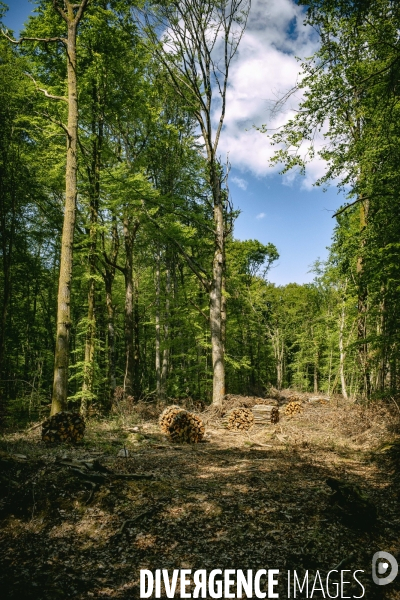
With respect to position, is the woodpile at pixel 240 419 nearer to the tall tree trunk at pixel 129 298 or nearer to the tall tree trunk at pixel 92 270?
the tall tree trunk at pixel 92 270

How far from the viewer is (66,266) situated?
8742mm

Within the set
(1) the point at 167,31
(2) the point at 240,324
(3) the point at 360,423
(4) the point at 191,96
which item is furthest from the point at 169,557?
(2) the point at 240,324

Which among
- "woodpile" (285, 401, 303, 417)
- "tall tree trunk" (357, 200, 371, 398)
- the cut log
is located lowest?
"woodpile" (285, 401, 303, 417)

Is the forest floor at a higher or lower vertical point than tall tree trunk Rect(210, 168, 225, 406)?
lower

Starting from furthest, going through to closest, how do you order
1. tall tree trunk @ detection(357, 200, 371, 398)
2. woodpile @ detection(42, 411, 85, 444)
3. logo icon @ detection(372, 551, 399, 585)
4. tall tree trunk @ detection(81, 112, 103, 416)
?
tall tree trunk @ detection(357, 200, 371, 398)
tall tree trunk @ detection(81, 112, 103, 416)
woodpile @ detection(42, 411, 85, 444)
logo icon @ detection(372, 551, 399, 585)

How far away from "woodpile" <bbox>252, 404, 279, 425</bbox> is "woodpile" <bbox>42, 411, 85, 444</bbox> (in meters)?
5.90

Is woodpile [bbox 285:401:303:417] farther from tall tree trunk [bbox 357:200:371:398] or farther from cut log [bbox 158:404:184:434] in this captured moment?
cut log [bbox 158:404:184:434]

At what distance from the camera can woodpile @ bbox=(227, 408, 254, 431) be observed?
10.9 meters

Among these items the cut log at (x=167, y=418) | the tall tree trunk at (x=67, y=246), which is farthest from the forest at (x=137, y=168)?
the cut log at (x=167, y=418)

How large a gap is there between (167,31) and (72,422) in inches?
588

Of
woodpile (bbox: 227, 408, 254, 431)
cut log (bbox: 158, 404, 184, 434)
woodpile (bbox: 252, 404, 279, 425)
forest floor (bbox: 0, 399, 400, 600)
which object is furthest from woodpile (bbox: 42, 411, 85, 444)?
woodpile (bbox: 252, 404, 279, 425)

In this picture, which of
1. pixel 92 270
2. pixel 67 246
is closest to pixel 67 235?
pixel 67 246

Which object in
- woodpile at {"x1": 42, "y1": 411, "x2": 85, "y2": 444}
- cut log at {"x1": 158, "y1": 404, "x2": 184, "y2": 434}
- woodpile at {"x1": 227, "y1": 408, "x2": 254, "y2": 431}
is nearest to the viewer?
woodpile at {"x1": 42, "y1": 411, "x2": 85, "y2": 444}

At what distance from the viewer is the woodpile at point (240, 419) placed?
10938mm
